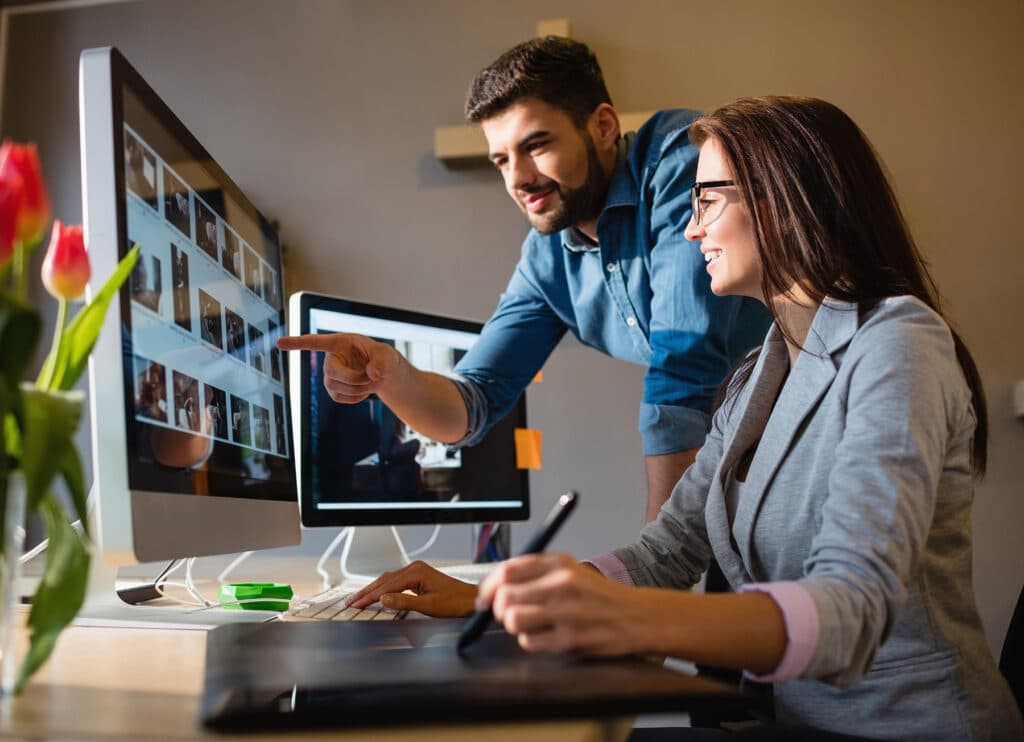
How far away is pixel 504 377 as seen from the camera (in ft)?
6.03

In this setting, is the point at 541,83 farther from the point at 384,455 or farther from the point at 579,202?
the point at 384,455

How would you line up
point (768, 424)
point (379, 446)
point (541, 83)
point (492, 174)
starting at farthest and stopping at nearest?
point (492, 174) < point (541, 83) < point (379, 446) < point (768, 424)

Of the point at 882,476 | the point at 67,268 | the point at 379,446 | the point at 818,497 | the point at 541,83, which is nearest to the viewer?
the point at 67,268

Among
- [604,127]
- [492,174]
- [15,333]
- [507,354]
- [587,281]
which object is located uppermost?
[492,174]

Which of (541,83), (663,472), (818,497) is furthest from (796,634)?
(541,83)

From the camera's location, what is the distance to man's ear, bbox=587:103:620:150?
1852 mm

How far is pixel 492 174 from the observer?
2.76 meters

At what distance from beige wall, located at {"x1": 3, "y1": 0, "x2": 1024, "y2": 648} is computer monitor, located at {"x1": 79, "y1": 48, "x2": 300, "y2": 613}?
152 centimetres

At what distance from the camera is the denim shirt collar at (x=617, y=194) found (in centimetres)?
176

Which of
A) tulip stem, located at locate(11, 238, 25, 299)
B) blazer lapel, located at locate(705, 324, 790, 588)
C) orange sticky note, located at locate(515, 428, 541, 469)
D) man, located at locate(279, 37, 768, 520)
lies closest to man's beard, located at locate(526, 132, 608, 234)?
man, located at locate(279, 37, 768, 520)

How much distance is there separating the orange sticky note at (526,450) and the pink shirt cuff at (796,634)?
4.36ft

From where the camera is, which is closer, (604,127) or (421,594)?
(421,594)

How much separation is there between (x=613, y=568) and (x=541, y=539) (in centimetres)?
42

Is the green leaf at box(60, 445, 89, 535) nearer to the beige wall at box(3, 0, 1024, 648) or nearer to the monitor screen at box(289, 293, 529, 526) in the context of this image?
the monitor screen at box(289, 293, 529, 526)
